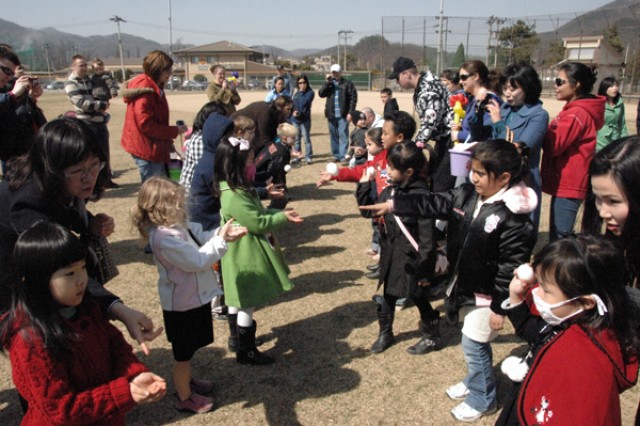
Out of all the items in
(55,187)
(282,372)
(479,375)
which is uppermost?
(55,187)

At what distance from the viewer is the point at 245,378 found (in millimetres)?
3016

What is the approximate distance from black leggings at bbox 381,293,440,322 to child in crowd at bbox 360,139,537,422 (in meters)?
0.47

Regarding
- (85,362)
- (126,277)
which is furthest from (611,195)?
(126,277)

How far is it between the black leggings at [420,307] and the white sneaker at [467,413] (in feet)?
2.26

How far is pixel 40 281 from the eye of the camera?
1.47 meters

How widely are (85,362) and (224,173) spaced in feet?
5.14

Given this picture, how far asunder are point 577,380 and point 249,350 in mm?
2176

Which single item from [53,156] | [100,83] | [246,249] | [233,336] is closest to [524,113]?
[246,249]

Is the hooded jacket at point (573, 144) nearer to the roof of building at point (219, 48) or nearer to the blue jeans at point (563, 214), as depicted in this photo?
the blue jeans at point (563, 214)

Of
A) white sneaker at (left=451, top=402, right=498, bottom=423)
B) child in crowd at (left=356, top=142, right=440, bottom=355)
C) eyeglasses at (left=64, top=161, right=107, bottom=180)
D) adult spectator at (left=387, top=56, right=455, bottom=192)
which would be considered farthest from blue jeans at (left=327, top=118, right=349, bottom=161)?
eyeglasses at (left=64, top=161, right=107, bottom=180)

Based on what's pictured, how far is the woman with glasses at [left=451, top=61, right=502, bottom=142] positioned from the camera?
4184mm

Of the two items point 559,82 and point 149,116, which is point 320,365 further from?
point 149,116

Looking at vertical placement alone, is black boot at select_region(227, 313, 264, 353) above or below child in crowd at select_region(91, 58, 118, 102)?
below

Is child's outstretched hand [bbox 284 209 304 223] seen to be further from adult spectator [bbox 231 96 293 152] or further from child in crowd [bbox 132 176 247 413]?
adult spectator [bbox 231 96 293 152]
